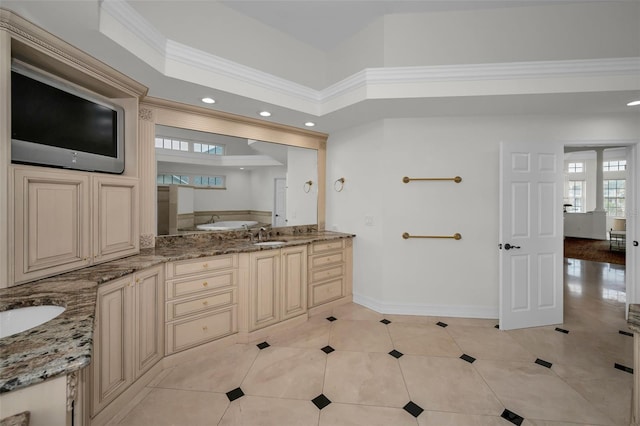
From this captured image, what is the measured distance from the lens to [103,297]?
5.23 ft

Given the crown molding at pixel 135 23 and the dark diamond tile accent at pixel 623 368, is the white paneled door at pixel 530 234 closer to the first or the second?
the dark diamond tile accent at pixel 623 368

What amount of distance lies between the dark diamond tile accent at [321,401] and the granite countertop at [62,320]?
139 centimetres

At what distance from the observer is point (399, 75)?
99.9 inches

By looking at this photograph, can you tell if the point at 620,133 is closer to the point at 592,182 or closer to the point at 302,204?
the point at 302,204

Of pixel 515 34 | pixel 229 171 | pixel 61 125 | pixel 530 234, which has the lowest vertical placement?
pixel 530 234

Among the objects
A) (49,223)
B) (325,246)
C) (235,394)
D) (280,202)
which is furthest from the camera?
(280,202)

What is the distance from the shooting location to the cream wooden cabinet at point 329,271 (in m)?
3.19

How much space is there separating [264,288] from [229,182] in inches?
55.5

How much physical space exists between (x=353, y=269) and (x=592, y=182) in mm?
12085

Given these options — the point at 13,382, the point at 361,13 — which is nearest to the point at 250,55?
the point at 361,13

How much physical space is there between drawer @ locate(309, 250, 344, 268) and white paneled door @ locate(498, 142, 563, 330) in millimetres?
1853

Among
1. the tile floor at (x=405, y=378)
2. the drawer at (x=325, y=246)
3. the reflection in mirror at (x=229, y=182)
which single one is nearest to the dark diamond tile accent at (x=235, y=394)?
the tile floor at (x=405, y=378)

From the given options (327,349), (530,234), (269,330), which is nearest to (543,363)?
(530,234)

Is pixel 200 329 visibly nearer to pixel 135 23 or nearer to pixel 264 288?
pixel 264 288
